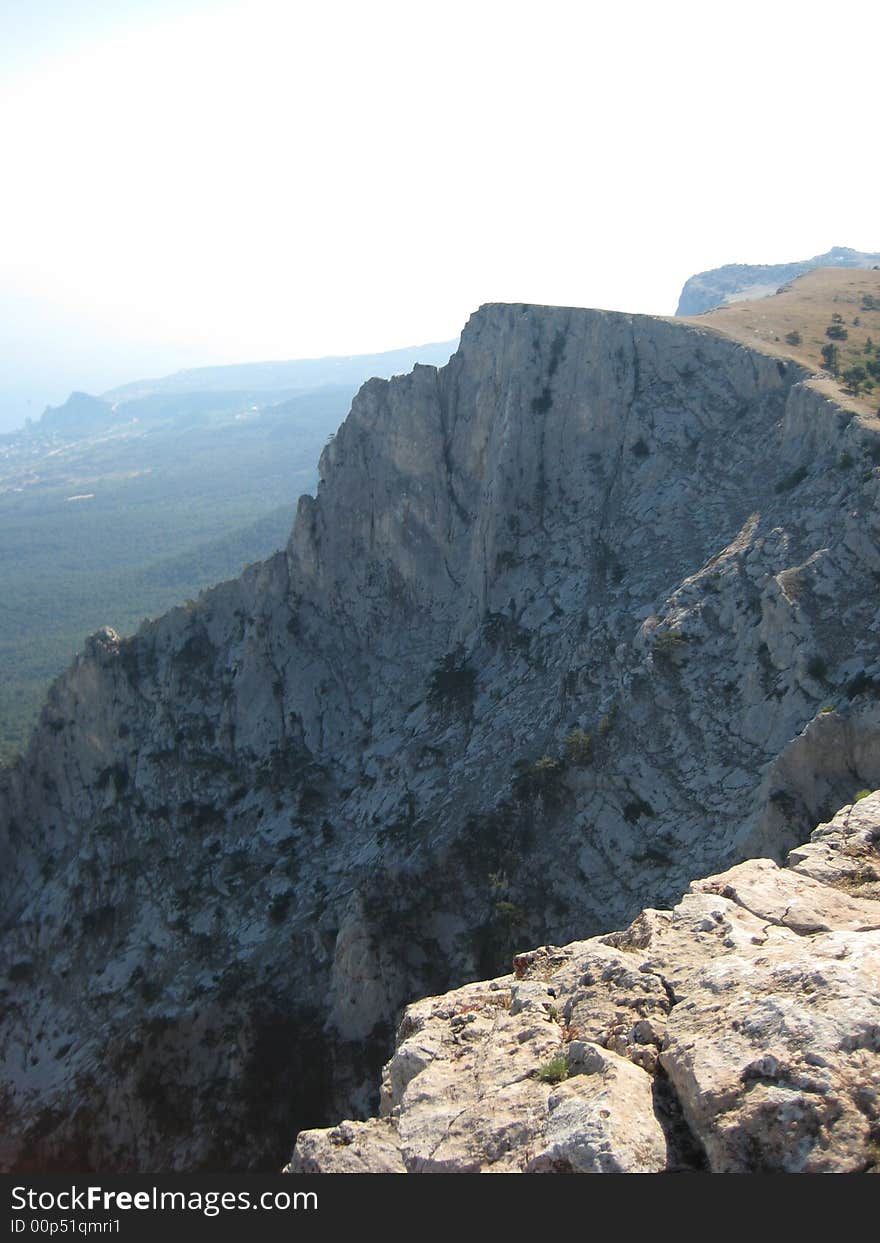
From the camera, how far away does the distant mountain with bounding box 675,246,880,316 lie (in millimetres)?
117250

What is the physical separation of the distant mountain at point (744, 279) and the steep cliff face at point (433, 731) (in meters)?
79.7

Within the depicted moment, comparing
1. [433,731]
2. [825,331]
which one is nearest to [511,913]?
[433,731]

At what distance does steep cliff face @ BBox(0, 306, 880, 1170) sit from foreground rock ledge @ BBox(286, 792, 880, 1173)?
12.8m

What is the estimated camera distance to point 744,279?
129750 mm

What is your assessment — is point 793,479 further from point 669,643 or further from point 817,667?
point 817,667

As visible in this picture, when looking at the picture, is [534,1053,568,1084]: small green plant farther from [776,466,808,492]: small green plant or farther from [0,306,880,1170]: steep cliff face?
[776,466,808,492]: small green plant

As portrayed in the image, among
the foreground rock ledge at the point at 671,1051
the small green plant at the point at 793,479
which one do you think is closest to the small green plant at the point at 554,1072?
the foreground rock ledge at the point at 671,1051

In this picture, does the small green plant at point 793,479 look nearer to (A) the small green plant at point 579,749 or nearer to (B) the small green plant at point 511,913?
(A) the small green plant at point 579,749

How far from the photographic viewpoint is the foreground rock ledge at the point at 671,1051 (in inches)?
345

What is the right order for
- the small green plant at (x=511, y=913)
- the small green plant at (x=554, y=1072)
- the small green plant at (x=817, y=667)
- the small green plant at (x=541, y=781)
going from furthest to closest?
the small green plant at (x=541, y=781), the small green plant at (x=511, y=913), the small green plant at (x=817, y=667), the small green plant at (x=554, y=1072)

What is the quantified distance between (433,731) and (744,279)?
11341cm

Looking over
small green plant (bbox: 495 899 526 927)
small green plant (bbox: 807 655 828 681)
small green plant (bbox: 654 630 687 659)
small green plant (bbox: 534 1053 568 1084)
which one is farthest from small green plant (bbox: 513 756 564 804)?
small green plant (bbox: 534 1053 568 1084)

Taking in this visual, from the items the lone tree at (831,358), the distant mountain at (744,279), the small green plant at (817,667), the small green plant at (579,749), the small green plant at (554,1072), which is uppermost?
the distant mountain at (744,279)

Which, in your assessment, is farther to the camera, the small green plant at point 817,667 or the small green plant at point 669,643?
the small green plant at point 669,643
